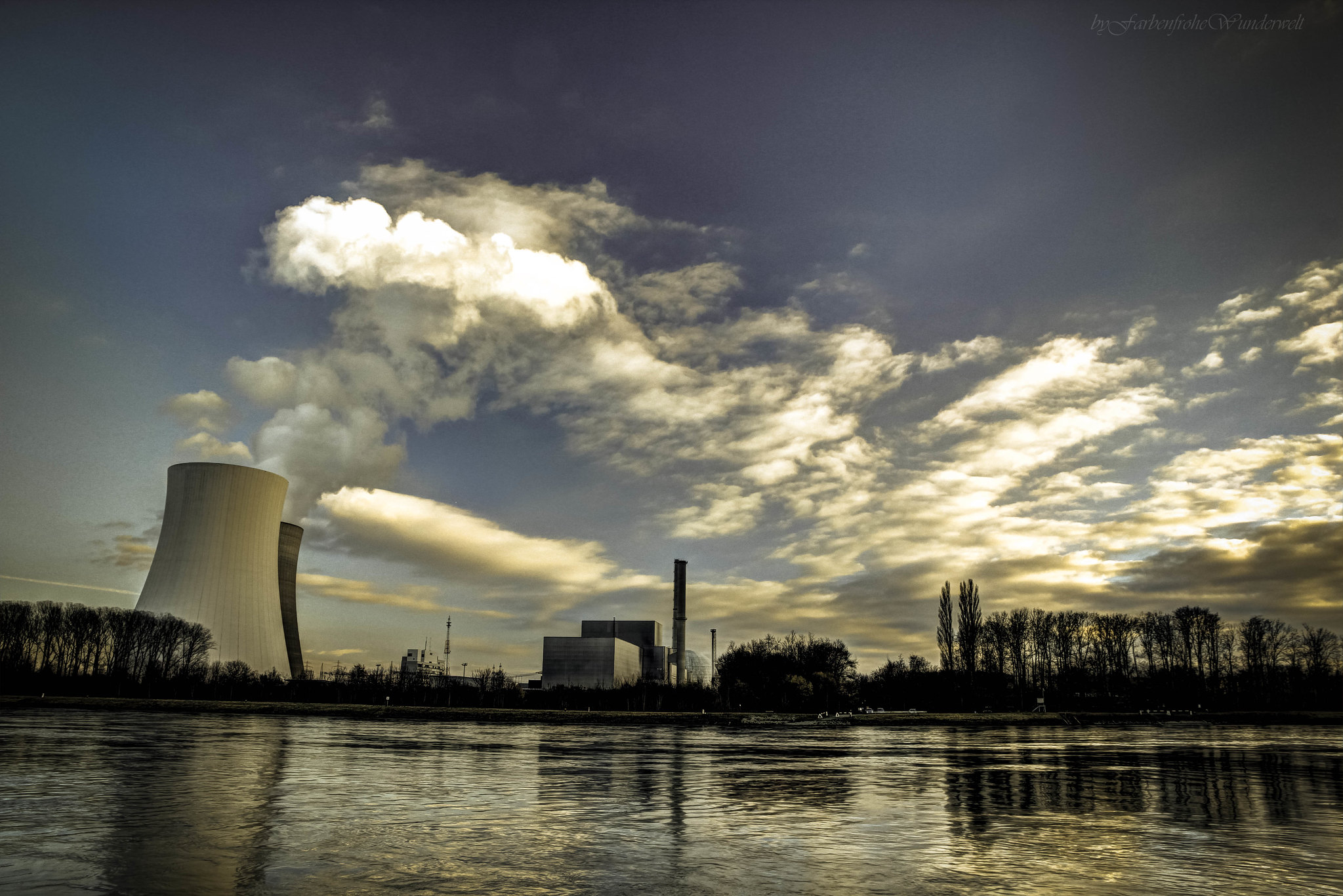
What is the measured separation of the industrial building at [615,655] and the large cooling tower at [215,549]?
118 feet

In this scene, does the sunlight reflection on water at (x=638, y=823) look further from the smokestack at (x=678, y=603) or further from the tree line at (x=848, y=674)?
the smokestack at (x=678, y=603)

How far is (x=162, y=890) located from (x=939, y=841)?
283 inches

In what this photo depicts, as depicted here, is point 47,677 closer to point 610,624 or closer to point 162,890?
point 610,624

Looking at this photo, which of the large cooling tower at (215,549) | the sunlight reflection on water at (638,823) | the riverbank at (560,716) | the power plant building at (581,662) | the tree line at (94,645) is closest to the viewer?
the sunlight reflection on water at (638,823)

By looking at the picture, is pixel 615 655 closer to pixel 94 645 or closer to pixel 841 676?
pixel 841 676

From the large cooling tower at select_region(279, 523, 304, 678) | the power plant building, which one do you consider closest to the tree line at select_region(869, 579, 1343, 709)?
the power plant building

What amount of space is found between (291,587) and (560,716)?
36426 millimetres

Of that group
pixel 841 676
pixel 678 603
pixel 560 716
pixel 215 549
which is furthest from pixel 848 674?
pixel 215 549

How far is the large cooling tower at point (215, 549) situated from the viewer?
53.2m

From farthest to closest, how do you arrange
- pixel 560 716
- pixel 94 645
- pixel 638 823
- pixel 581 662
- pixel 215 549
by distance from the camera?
1. pixel 581 662
2. pixel 94 645
3. pixel 560 716
4. pixel 215 549
5. pixel 638 823

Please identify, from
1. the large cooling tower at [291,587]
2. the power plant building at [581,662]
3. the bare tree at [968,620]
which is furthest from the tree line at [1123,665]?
the large cooling tower at [291,587]

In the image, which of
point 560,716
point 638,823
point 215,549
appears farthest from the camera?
point 560,716

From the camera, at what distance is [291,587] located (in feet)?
253

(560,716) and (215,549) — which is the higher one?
(215,549)
